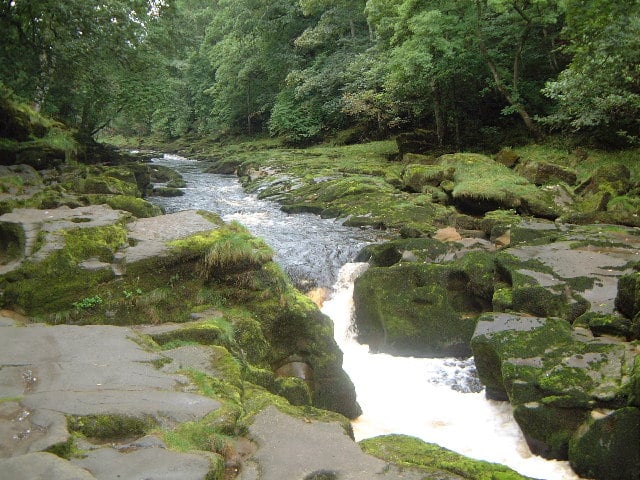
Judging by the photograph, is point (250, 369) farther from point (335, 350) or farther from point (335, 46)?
point (335, 46)

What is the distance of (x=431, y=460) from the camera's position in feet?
14.6

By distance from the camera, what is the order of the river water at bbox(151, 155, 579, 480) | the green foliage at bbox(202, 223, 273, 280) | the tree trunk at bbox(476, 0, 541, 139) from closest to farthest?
the river water at bbox(151, 155, 579, 480)
the green foliage at bbox(202, 223, 273, 280)
the tree trunk at bbox(476, 0, 541, 139)

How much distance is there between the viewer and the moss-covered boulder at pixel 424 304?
352 inches

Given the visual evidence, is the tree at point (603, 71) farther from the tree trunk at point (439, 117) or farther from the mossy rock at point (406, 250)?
the mossy rock at point (406, 250)

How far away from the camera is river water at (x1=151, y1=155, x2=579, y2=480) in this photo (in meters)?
6.52

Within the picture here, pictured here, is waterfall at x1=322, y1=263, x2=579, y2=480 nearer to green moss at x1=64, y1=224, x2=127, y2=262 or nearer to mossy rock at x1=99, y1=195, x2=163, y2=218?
green moss at x1=64, y1=224, x2=127, y2=262

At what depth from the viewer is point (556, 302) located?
819cm

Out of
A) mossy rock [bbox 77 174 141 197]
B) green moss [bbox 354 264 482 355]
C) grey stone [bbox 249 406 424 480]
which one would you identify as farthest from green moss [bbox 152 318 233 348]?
mossy rock [bbox 77 174 141 197]

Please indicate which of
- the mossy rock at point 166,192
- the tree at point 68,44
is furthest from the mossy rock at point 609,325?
the mossy rock at point 166,192

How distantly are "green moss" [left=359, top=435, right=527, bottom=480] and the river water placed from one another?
5.68 feet

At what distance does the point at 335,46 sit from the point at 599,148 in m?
18.4

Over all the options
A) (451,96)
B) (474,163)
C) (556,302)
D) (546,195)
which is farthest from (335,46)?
(556,302)

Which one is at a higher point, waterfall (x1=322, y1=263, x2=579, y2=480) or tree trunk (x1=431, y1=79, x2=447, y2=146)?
tree trunk (x1=431, y1=79, x2=447, y2=146)

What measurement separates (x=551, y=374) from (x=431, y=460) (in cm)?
274
